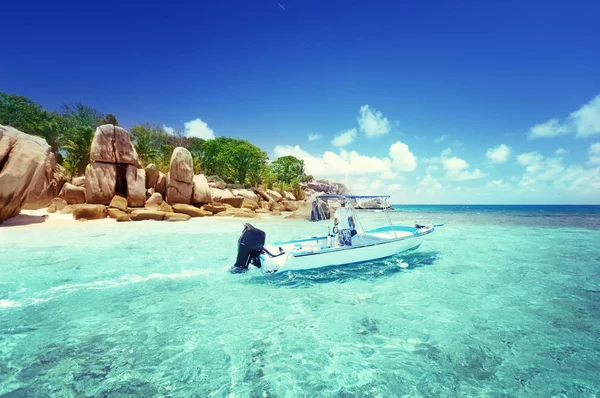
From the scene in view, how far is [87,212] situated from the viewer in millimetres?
20547

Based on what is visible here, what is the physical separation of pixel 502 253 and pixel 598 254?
4736 millimetres

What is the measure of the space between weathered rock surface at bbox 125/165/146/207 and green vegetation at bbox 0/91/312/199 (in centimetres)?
538

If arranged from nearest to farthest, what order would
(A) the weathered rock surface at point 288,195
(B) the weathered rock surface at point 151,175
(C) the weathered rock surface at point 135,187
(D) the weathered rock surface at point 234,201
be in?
1. (C) the weathered rock surface at point 135,187
2. (B) the weathered rock surface at point 151,175
3. (D) the weathered rock surface at point 234,201
4. (A) the weathered rock surface at point 288,195

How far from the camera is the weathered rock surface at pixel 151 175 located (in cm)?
2732

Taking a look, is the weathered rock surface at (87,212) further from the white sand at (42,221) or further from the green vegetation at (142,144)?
the green vegetation at (142,144)

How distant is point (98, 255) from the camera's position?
1133cm

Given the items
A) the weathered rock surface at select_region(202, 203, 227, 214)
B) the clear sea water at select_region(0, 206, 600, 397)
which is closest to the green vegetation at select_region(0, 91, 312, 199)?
the weathered rock surface at select_region(202, 203, 227, 214)

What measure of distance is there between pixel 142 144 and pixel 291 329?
109 ft

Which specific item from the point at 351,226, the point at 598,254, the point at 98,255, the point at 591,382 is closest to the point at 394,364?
the point at 591,382

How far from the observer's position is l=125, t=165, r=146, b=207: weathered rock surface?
2445 centimetres

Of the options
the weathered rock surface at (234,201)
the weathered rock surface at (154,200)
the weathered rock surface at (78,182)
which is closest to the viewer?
the weathered rock surface at (154,200)

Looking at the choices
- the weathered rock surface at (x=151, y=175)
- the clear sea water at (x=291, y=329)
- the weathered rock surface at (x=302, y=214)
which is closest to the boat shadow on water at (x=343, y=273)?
the clear sea water at (x=291, y=329)

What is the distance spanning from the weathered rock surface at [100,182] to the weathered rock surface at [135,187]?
3.88 feet

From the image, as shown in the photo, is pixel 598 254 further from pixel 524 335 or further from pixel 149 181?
pixel 149 181
